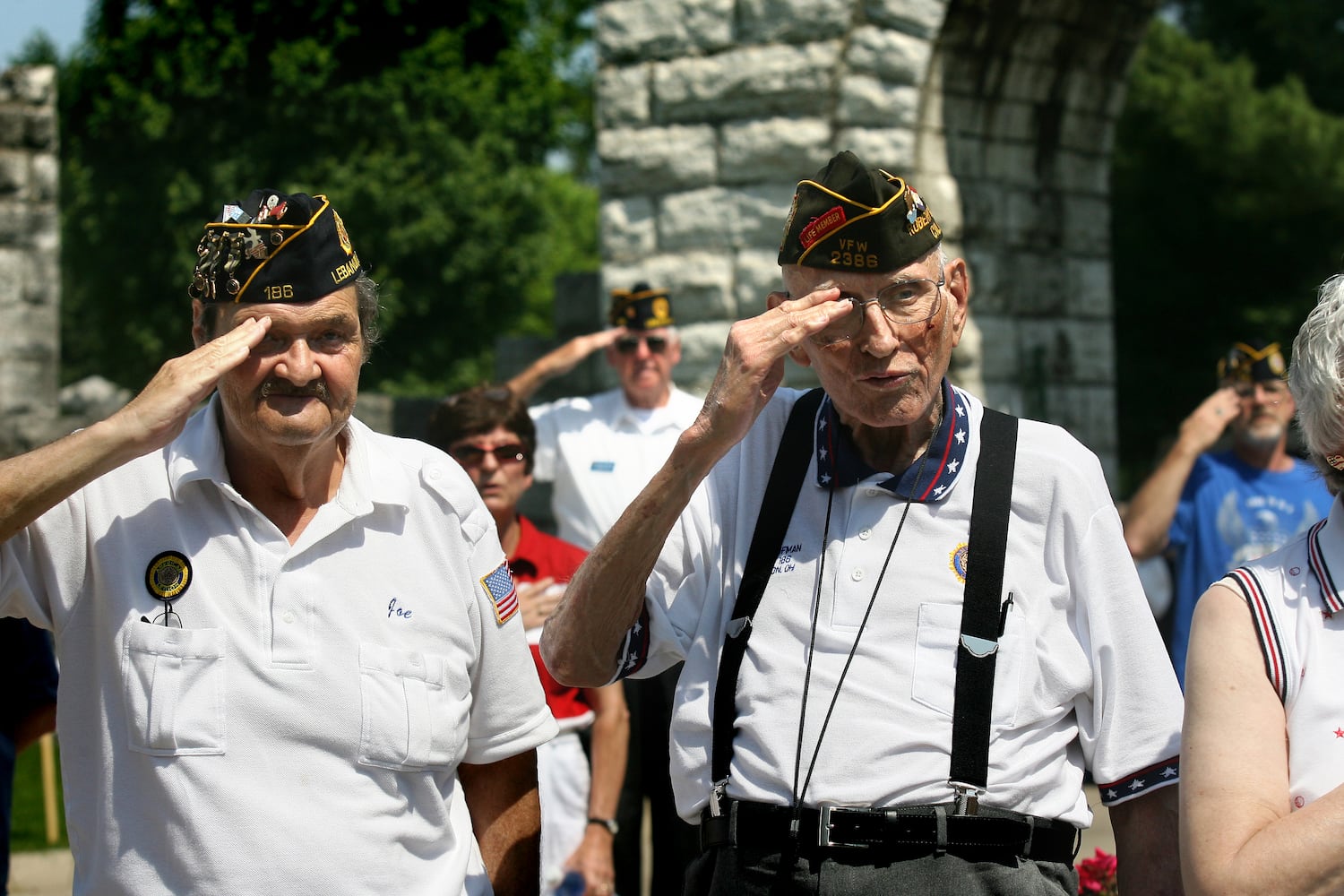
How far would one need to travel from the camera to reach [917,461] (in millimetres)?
2613

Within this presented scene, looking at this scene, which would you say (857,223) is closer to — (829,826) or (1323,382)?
(1323,382)

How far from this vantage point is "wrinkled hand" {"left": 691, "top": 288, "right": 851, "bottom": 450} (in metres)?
2.47

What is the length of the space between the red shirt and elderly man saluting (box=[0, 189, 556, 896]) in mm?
1755

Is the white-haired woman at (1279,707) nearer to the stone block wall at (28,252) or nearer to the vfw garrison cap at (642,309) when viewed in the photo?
the vfw garrison cap at (642,309)

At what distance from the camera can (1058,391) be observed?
8.21 m

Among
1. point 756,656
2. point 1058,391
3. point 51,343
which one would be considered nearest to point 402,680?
point 756,656

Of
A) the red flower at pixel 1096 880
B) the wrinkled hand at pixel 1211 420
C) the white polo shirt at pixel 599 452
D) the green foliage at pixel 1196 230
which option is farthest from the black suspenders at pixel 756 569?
the green foliage at pixel 1196 230

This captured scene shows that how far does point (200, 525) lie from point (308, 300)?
0.42 metres

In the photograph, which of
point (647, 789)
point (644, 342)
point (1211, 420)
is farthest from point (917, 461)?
point (644, 342)

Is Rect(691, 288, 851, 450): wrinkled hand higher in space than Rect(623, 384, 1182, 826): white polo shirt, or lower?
higher

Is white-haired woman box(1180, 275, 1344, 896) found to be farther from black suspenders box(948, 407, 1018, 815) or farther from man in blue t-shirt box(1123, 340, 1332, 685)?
man in blue t-shirt box(1123, 340, 1332, 685)

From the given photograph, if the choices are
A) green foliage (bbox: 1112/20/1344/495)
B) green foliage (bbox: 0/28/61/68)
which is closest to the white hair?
green foliage (bbox: 1112/20/1344/495)

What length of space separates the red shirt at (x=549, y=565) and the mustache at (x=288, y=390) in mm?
1913

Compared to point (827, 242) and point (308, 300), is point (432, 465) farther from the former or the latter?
point (827, 242)
